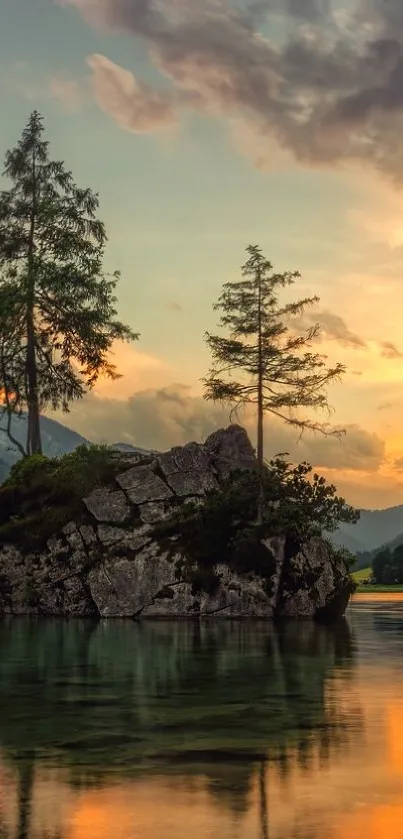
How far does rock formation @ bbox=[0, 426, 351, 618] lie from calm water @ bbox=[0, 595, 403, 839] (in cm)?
1884

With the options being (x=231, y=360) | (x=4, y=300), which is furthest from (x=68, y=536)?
(x=4, y=300)

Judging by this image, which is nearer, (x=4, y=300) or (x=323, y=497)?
(x=323, y=497)

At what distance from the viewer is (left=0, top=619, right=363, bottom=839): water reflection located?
8.51 m

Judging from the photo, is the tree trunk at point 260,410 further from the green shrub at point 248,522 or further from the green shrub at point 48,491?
the green shrub at point 48,491

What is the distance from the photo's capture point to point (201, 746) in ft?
38.7

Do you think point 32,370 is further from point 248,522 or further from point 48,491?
point 248,522

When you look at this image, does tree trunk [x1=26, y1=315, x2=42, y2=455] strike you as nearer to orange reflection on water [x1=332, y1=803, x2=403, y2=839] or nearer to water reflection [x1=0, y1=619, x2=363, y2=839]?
water reflection [x1=0, y1=619, x2=363, y2=839]

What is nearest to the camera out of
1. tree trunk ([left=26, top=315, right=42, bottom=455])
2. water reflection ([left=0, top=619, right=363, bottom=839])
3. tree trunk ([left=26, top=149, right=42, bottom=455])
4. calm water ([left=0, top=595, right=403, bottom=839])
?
calm water ([left=0, top=595, right=403, bottom=839])

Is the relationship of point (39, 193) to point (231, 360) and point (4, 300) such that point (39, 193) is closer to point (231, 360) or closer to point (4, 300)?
point (4, 300)

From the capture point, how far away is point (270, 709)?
49.7 feet

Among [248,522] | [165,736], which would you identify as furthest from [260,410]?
[165,736]

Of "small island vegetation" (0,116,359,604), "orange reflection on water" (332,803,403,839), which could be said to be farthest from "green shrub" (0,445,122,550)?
"orange reflection on water" (332,803,403,839)

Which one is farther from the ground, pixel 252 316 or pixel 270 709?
pixel 252 316

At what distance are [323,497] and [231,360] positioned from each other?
8280mm
